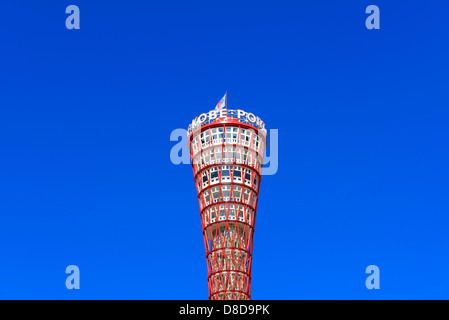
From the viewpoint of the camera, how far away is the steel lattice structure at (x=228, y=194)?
158000mm

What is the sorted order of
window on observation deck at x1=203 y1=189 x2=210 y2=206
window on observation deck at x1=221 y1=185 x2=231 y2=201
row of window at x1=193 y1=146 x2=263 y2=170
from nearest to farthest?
window on observation deck at x1=221 y1=185 x2=231 y2=201 → window on observation deck at x1=203 y1=189 x2=210 y2=206 → row of window at x1=193 y1=146 x2=263 y2=170

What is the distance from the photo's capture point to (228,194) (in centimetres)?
16488

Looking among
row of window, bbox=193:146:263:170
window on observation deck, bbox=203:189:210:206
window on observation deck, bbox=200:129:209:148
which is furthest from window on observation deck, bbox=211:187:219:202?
window on observation deck, bbox=200:129:209:148

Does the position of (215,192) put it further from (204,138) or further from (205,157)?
(204,138)

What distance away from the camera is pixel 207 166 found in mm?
168875

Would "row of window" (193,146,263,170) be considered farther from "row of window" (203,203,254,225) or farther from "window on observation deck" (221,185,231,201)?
"row of window" (203,203,254,225)

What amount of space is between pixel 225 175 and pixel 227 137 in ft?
32.5

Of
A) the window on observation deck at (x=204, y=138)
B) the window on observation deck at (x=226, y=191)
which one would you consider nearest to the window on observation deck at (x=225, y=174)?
the window on observation deck at (x=226, y=191)

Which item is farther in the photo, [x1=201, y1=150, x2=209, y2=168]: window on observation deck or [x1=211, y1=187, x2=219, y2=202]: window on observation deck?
[x1=201, y1=150, x2=209, y2=168]: window on observation deck

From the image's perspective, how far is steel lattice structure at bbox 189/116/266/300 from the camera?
158 meters

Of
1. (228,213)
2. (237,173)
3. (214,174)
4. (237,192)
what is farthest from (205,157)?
(228,213)

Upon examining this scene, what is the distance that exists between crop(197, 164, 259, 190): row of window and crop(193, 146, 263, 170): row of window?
155cm
